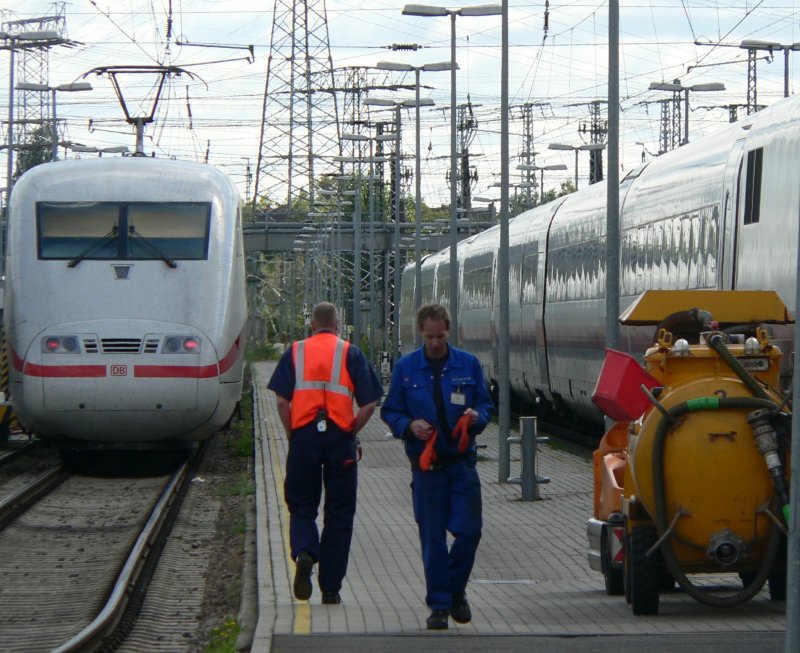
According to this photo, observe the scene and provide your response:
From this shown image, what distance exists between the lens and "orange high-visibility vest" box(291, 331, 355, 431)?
10000mm

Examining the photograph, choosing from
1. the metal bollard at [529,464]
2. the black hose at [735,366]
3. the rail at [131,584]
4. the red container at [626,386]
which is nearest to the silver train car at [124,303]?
the rail at [131,584]

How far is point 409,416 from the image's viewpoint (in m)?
9.34

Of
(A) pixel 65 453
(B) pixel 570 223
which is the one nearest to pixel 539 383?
(B) pixel 570 223

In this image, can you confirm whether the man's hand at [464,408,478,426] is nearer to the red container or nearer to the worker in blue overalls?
the worker in blue overalls

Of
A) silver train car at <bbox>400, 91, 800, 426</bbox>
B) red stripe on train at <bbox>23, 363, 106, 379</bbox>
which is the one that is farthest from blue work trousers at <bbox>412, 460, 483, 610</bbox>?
red stripe on train at <bbox>23, 363, 106, 379</bbox>

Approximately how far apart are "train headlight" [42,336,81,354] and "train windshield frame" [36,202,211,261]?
1179 mm

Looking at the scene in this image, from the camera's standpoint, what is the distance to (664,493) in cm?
909

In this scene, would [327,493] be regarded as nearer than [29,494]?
Yes

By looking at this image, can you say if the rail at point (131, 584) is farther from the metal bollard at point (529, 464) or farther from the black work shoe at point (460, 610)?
the metal bollard at point (529, 464)

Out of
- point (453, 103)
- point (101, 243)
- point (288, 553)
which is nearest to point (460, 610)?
point (288, 553)

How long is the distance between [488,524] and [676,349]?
668 centimetres

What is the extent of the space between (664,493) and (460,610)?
1300mm

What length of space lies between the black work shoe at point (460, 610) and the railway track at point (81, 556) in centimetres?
203

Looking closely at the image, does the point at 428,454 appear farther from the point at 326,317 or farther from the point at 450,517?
the point at 326,317
